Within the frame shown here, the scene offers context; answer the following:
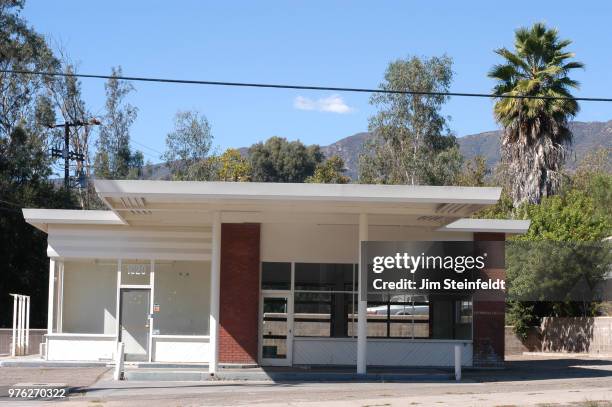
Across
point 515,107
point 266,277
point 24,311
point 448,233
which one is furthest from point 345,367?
point 515,107

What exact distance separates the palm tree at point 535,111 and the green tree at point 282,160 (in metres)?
59.7

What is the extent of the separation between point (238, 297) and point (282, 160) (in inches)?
3023

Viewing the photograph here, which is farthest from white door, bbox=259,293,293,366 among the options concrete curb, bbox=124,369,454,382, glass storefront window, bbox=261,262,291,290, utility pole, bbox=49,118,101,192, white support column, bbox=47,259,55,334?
utility pole, bbox=49,118,101,192

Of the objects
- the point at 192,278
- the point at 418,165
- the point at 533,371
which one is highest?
the point at 418,165

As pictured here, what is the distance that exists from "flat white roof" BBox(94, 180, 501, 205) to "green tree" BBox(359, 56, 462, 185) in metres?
30.6

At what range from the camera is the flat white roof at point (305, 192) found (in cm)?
2095

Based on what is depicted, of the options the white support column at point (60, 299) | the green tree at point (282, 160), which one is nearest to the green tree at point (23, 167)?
the white support column at point (60, 299)

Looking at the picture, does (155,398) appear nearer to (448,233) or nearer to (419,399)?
(419,399)

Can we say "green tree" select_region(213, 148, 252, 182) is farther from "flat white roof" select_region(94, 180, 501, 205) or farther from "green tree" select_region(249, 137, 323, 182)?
"flat white roof" select_region(94, 180, 501, 205)

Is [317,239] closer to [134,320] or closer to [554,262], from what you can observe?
[134,320]

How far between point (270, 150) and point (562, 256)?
68.0m

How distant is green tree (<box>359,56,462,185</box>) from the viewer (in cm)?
5156

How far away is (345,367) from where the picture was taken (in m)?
26.1

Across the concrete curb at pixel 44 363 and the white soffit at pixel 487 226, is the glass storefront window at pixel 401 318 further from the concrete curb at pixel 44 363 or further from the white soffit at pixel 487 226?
the concrete curb at pixel 44 363
